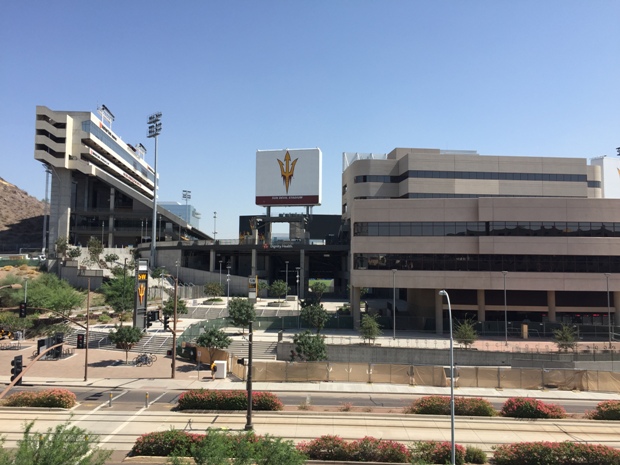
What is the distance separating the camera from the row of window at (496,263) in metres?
54.0

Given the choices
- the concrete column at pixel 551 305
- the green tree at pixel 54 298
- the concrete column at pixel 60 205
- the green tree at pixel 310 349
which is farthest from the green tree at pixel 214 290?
the concrete column at pixel 551 305

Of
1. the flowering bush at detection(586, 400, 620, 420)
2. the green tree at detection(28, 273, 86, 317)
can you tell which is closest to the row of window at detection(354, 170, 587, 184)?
the flowering bush at detection(586, 400, 620, 420)

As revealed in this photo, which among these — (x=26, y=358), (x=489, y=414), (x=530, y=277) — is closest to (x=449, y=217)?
(x=530, y=277)

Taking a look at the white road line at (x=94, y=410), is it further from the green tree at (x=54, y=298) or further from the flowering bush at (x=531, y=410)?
the green tree at (x=54, y=298)

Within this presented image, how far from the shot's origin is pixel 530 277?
54.2 meters

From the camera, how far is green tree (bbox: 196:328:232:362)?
41906 mm

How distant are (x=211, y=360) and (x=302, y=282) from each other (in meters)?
41.4

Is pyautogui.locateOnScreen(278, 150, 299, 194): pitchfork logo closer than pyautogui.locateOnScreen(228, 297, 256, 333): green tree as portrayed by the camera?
No

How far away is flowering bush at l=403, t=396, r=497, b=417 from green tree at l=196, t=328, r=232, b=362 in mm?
20922

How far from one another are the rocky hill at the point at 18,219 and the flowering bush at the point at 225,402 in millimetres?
100297

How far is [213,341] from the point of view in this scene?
41.9 metres

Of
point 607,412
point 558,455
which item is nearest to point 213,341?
point 558,455

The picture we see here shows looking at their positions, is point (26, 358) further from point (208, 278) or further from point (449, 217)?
point (449, 217)

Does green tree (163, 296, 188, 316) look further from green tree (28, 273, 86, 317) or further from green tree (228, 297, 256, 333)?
green tree (28, 273, 86, 317)
